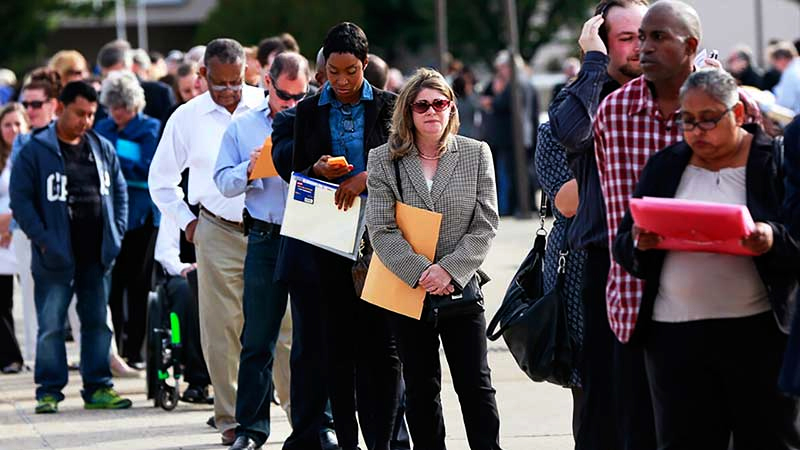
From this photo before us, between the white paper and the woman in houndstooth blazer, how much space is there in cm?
34

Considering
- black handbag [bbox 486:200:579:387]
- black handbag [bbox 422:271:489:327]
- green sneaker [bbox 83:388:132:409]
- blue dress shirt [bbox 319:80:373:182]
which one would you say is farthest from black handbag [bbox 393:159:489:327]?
green sneaker [bbox 83:388:132:409]

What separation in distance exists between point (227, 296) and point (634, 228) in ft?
12.6

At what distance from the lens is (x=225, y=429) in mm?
8516

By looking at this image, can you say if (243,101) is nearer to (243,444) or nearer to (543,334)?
(243,444)

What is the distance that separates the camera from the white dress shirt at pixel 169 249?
9.76 meters

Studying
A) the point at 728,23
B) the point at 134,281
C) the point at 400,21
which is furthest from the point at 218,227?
the point at 400,21

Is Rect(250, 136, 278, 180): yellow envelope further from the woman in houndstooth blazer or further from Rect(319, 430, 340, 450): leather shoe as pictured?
Rect(319, 430, 340, 450): leather shoe

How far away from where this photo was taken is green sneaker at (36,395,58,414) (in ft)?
31.7

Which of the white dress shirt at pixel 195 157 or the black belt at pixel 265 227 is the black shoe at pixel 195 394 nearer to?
the white dress shirt at pixel 195 157

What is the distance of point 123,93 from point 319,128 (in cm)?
425

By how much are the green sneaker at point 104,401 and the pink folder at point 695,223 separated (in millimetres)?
5472

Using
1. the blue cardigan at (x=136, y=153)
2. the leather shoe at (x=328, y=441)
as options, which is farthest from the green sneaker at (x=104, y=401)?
the leather shoe at (x=328, y=441)

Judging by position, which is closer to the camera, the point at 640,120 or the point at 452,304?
the point at 640,120

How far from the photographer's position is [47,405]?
9.66m
